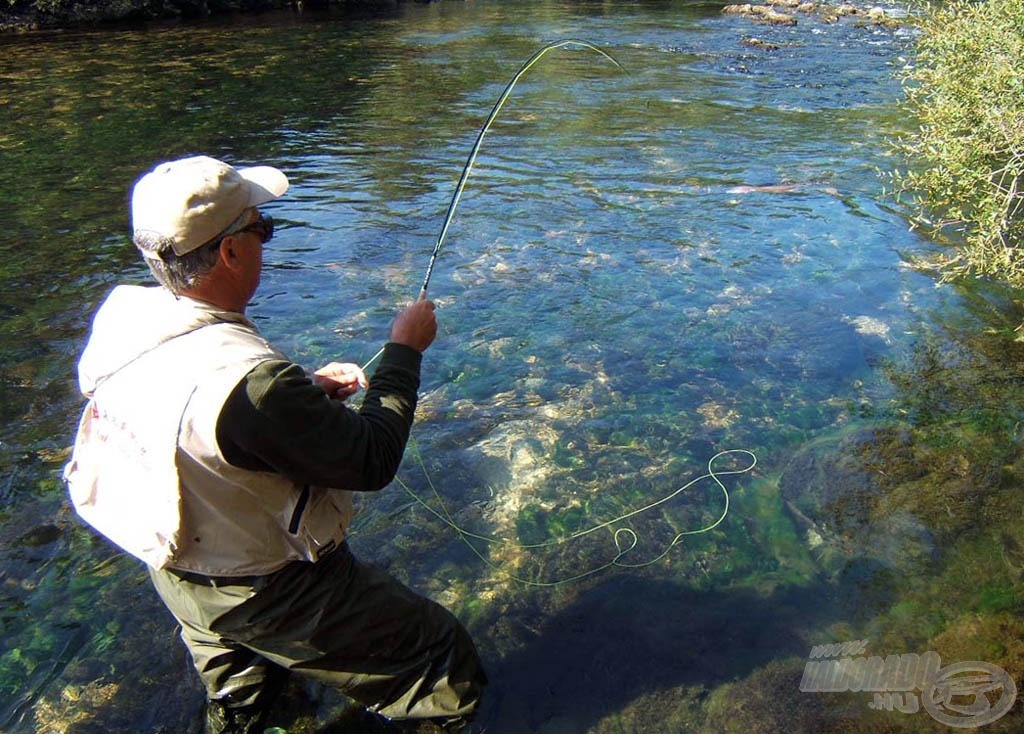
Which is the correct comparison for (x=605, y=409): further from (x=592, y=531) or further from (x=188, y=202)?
(x=188, y=202)

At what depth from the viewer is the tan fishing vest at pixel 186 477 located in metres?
2.59

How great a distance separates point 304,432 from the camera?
263cm

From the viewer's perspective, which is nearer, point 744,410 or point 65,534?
point 65,534

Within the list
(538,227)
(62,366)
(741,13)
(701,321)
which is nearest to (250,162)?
(538,227)

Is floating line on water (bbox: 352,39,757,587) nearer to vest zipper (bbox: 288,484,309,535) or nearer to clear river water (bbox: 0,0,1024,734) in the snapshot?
clear river water (bbox: 0,0,1024,734)

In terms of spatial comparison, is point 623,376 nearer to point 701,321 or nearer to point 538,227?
point 701,321

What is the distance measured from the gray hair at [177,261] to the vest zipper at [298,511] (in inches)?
30.7

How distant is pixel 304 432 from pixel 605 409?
4209 millimetres

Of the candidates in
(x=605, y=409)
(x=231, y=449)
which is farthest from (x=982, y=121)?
(x=231, y=449)

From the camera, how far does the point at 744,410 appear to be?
6562 millimetres

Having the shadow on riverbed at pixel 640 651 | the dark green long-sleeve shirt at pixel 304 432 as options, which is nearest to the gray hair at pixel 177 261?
the dark green long-sleeve shirt at pixel 304 432

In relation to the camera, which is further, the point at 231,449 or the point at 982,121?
the point at 982,121

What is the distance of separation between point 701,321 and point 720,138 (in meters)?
7.96

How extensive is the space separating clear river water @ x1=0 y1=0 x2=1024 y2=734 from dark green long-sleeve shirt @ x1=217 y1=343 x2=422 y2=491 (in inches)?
65.0
